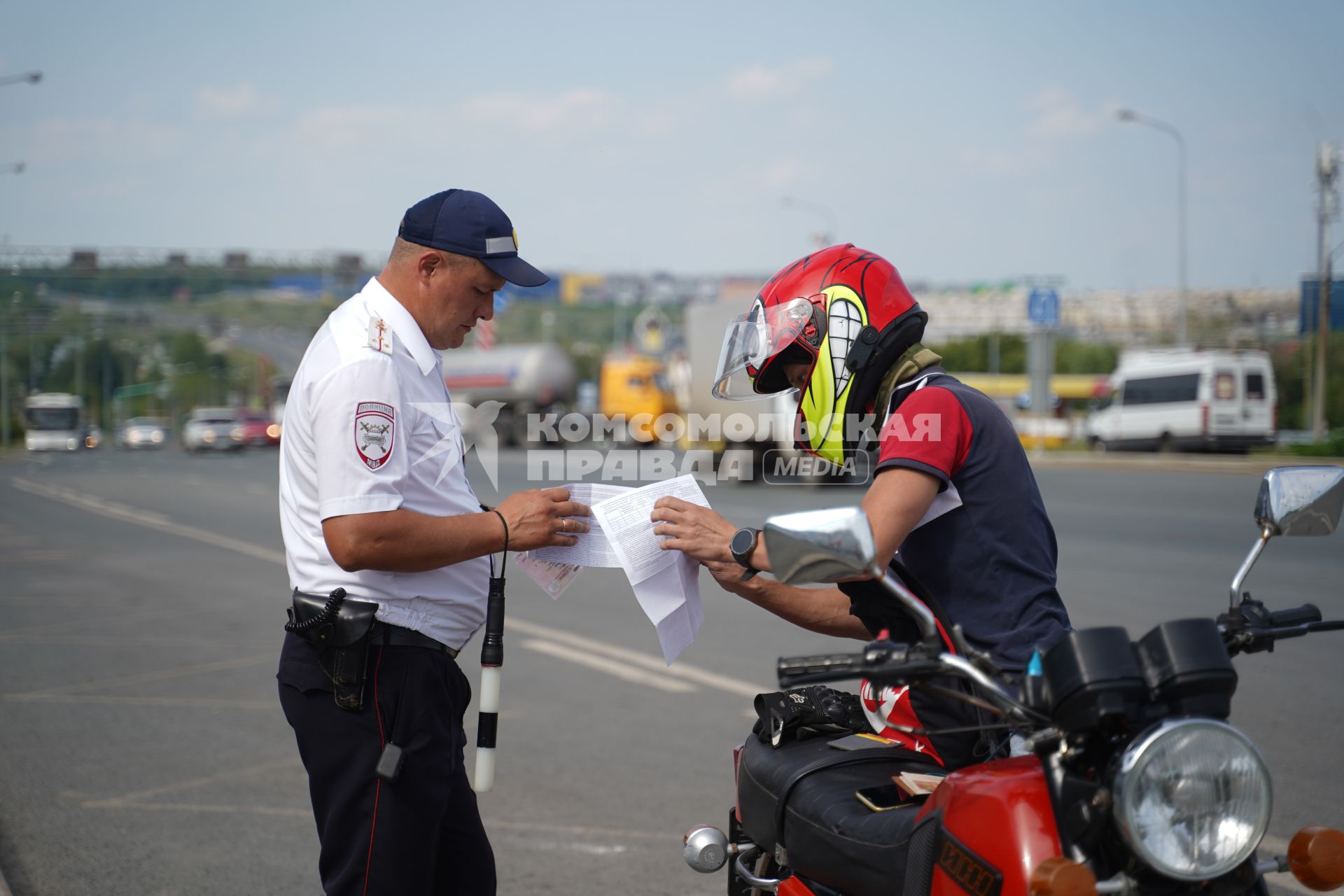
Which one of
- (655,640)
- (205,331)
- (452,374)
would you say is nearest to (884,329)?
(655,640)

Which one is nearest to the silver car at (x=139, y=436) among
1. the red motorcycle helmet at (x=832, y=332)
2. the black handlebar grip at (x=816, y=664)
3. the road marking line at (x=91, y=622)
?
the road marking line at (x=91, y=622)

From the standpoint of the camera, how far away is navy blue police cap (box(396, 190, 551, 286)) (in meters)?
2.79

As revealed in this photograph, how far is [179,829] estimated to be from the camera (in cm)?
476

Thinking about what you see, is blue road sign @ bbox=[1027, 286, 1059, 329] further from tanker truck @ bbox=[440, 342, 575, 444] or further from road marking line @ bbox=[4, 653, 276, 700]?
tanker truck @ bbox=[440, 342, 575, 444]

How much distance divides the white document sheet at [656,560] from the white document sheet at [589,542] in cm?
5

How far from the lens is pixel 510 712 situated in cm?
659

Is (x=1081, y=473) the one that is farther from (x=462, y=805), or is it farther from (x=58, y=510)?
(x=462, y=805)

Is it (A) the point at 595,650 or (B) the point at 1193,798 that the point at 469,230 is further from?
(A) the point at 595,650

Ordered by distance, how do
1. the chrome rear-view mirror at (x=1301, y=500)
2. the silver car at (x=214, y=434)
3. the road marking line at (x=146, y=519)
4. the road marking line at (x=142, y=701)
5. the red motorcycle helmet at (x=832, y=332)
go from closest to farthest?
the chrome rear-view mirror at (x=1301, y=500) < the red motorcycle helmet at (x=832, y=332) < the road marking line at (x=142, y=701) < the road marking line at (x=146, y=519) < the silver car at (x=214, y=434)

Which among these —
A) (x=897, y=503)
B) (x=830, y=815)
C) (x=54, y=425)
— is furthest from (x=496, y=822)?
(x=54, y=425)

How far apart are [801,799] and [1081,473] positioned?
2484 centimetres

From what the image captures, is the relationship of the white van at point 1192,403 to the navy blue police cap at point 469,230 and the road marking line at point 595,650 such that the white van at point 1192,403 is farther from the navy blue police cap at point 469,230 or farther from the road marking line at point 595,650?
the navy blue police cap at point 469,230

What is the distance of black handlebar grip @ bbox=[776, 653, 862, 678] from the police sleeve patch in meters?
1.06

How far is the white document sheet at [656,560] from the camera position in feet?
8.83
